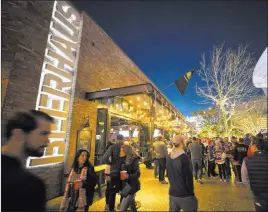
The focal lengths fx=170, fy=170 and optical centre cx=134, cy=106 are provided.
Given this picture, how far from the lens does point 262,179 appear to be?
2.76m

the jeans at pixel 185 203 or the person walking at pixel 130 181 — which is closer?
the jeans at pixel 185 203

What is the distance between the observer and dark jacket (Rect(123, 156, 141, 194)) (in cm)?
380

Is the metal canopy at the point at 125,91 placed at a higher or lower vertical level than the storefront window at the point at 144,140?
higher

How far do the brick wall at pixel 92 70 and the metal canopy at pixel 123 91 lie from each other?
45cm

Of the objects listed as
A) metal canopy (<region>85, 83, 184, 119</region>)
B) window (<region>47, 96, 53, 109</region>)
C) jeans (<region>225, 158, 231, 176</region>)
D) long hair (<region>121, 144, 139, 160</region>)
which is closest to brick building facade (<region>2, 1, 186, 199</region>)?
window (<region>47, 96, 53, 109</region>)

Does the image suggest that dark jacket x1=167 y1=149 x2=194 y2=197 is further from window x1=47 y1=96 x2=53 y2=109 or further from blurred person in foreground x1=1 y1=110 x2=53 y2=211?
window x1=47 y1=96 x2=53 y2=109

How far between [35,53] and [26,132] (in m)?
5.13

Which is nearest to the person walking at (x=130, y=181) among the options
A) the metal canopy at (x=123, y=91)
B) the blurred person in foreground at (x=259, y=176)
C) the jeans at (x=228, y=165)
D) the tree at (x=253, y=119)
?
the blurred person in foreground at (x=259, y=176)

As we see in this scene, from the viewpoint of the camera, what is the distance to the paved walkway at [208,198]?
484 cm

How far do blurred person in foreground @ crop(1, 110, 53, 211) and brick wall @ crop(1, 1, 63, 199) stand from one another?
4.06 metres

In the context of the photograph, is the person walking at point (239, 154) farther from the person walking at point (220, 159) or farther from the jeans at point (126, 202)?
the jeans at point (126, 202)

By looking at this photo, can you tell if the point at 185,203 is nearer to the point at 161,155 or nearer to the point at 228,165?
the point at 161,155

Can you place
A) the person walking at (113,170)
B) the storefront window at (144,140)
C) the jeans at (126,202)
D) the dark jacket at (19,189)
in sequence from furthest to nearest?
the storefront window at (144,140)
the person walking at (113,170)
the jeans at (126,202)
the dark jacket at (19,189)

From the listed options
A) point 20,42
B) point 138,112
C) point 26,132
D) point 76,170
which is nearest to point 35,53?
point 20,42
